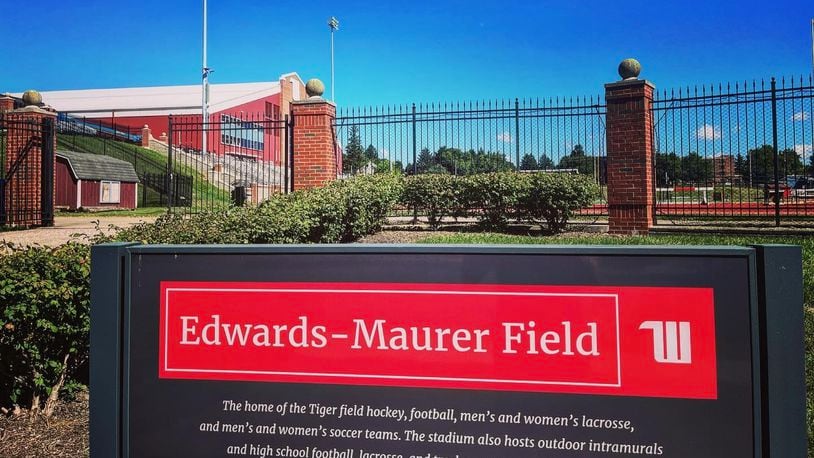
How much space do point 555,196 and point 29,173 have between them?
1166 cm

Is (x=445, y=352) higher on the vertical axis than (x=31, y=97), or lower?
lower

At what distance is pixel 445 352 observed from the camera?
1.85 meters

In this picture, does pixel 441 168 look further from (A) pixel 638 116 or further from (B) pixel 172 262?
(B) pixel 172 262

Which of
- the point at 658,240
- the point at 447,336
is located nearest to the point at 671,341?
the point at 447,336

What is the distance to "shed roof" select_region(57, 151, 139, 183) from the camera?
24141 millimetres

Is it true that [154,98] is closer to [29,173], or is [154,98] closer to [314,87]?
[29,173]

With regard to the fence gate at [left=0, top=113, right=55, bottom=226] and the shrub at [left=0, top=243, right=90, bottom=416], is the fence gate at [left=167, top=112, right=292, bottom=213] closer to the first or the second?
the fence gate at [left=0, top=113, right=55, bottom=226]

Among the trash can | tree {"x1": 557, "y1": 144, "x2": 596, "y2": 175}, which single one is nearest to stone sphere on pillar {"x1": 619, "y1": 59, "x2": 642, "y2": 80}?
tree {"x1": 557, "y1": 144, "x2": 596, "y2": 175}

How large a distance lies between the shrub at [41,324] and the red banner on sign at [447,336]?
1.84 metres

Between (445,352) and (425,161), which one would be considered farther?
(425,161)

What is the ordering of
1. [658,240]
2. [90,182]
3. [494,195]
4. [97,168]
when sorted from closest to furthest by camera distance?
[658,240] → [494,195] → [90,182] → [97,168]

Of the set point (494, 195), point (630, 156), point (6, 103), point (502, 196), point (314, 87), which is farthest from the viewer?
point (6, 103)

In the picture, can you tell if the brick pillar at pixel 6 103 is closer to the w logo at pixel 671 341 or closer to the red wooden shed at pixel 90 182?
the red wooden shed at pixel 90 182

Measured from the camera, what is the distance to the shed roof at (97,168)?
2414 cm
